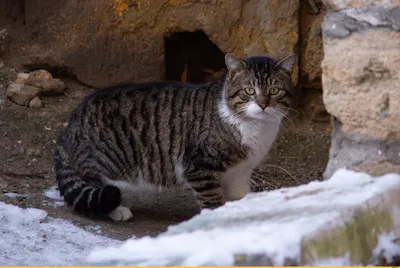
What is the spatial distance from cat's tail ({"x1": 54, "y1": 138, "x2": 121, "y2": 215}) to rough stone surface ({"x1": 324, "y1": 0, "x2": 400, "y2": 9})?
1847 millimetres

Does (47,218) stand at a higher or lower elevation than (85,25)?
lower

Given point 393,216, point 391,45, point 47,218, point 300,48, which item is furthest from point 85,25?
point 393,216

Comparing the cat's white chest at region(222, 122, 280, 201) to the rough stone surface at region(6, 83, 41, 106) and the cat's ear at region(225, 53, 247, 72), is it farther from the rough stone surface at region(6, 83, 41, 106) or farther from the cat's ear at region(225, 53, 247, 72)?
the rough stone surface at region(6, 83, 41, 106)

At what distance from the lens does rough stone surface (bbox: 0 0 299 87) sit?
5957mm

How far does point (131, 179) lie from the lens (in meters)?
4.71

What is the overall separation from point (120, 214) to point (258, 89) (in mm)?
1184

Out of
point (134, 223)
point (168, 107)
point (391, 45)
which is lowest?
point (134, 223)

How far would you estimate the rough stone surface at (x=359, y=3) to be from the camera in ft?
9.87

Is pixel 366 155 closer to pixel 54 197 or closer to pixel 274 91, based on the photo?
pixel 274 91

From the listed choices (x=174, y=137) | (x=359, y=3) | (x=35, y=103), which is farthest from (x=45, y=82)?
(x=359, y=3)

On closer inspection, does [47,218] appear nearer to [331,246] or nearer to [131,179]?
[131,179]

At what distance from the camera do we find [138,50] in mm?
6148

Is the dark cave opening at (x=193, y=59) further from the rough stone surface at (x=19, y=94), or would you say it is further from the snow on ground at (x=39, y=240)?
the snow on ground at (x=39, y=240)

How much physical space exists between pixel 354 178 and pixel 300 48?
10.6ft
